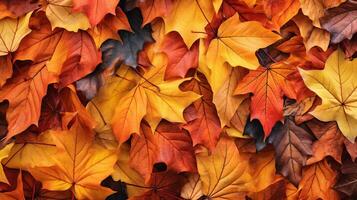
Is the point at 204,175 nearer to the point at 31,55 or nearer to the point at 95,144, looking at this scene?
the point at 95,144

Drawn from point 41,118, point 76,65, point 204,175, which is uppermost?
point 76,65

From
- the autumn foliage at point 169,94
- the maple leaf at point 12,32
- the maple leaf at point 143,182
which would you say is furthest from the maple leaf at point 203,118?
the maple leaf at point 12,32

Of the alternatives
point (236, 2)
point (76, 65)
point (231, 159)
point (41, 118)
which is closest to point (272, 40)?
point (236, 2)

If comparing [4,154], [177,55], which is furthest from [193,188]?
[4,154]

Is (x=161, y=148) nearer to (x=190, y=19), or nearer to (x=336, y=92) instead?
(x=190, y=19)

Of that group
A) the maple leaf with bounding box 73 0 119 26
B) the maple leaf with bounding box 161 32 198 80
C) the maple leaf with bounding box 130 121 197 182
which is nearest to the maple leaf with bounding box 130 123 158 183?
the maple leaf with bounding box 130 121 197 182

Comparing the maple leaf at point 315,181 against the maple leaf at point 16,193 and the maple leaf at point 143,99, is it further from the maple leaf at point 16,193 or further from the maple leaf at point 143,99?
the maple leaf at point 16,193

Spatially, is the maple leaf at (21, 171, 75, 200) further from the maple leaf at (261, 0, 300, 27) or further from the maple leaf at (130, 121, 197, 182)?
the maple leaf at (261, 0, 300, 27)
